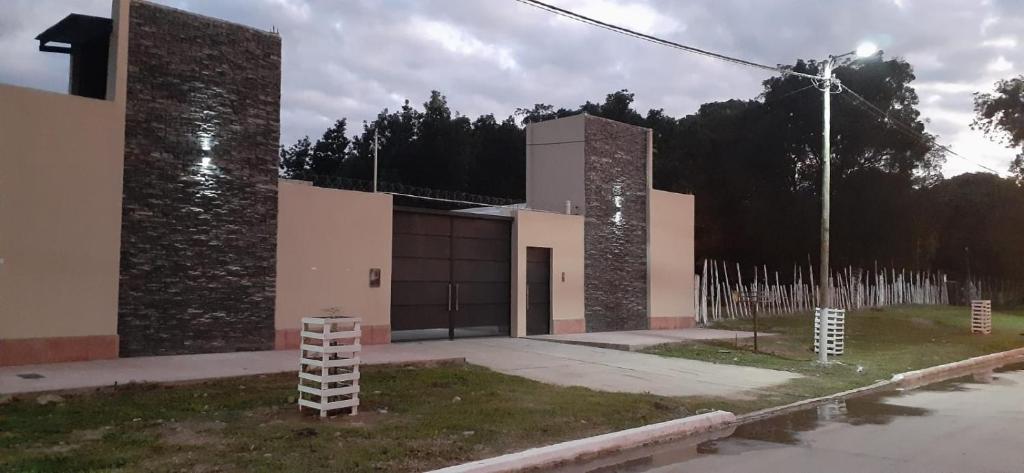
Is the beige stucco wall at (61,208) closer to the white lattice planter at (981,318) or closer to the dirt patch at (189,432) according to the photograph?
the dirt patch at (189,432)

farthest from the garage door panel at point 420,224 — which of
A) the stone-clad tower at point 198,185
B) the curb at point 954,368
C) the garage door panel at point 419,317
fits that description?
the curb at point 954,368

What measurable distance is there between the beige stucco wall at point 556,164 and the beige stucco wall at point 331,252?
689cm

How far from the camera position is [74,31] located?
1423cm

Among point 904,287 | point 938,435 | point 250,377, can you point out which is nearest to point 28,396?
point 250,377

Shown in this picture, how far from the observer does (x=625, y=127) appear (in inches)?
943

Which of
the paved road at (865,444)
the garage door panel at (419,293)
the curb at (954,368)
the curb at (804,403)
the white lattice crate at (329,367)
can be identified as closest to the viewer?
the paved road at (865,444)

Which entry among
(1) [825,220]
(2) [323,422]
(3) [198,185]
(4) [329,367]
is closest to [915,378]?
(1) [825,220]

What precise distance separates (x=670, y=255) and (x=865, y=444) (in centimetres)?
1635

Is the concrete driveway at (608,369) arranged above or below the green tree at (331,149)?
below

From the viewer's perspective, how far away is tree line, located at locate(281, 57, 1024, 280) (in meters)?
40.9

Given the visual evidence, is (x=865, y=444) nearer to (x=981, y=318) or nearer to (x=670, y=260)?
(x=670, y=260)

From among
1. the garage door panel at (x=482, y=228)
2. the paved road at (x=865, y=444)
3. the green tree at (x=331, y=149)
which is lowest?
the paved road at (x=865, y=444)

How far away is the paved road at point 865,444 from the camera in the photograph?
7.88m

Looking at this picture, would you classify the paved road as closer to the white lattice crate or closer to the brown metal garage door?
the white lattice crate
